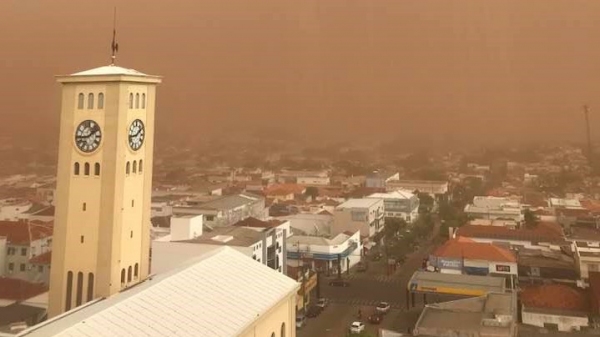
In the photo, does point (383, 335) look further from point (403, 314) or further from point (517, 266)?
point (517, 266)

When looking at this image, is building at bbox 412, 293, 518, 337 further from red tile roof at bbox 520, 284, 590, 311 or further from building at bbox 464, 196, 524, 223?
building at bbox 464, 196, 524, 223

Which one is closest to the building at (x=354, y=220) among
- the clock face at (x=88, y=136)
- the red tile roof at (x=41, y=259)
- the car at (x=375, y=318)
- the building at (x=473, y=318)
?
the car at (x=375, y=318)

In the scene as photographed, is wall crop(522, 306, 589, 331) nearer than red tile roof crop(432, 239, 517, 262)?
Yes

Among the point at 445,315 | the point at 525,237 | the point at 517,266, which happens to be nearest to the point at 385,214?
the point at 525,237

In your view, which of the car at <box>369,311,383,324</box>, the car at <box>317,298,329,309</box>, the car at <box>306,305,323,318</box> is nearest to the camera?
the car at <box>369,311,383,324</box>

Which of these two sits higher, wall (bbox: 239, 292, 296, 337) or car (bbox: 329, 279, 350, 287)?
wall (bbox: 239, 292, 296, 337)

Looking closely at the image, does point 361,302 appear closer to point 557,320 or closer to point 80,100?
point 557,320

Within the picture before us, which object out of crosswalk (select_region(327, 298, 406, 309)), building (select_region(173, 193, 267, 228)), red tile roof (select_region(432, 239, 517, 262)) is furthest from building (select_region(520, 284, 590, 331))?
building (select_region(173, 193, 267, 228))
